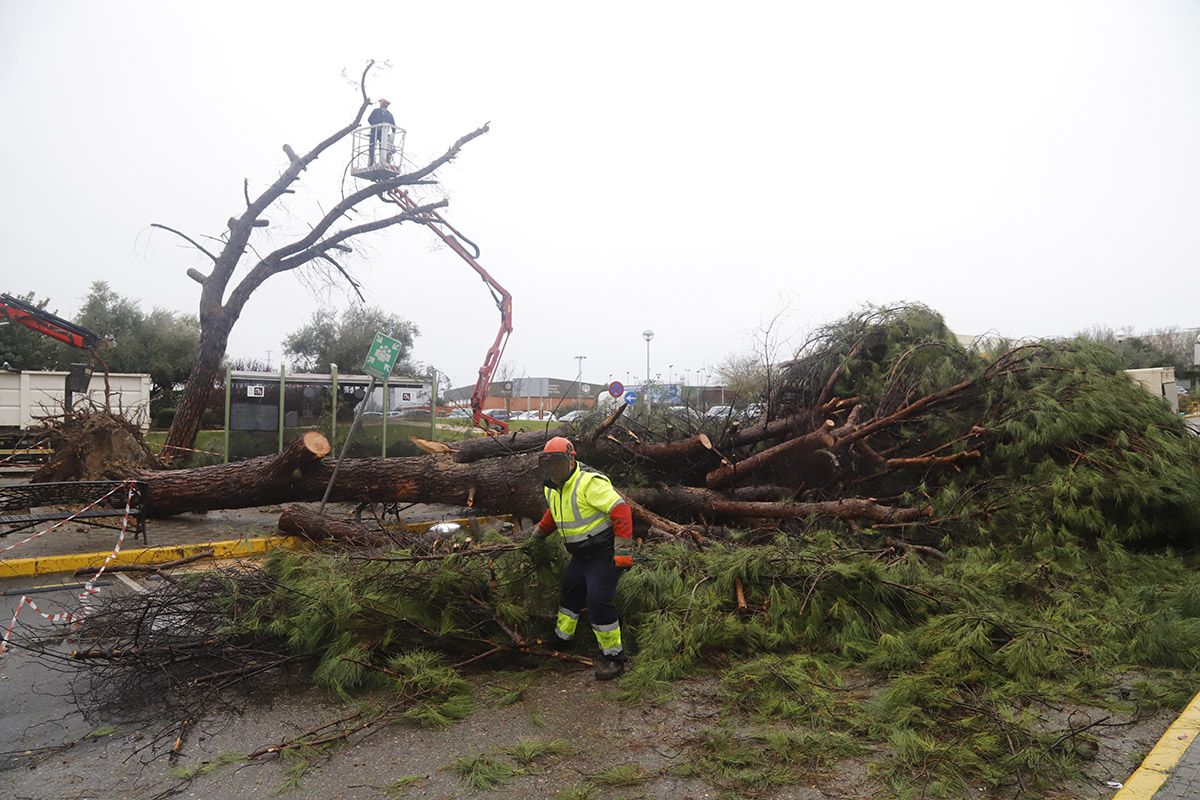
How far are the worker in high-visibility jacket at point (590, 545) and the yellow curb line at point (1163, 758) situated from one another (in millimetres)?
2557

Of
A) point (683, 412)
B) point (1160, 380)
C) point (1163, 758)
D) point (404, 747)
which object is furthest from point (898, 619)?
point (1160, 380)

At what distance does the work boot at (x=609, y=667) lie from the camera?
451 centimetres

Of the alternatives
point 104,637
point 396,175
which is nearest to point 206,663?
point 104,637

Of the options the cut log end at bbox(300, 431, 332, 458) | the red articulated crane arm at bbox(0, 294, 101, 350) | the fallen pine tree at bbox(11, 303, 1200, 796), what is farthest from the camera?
A: the red articulated crane arm at bbox(0, 294, 101, 350)

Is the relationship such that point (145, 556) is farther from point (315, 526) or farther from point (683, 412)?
point (683, 412)

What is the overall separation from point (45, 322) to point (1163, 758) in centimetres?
1809

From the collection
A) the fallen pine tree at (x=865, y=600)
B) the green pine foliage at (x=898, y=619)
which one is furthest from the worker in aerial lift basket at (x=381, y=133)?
the green pine foliage at (x=898, y=619)

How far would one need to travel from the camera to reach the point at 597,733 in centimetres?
384

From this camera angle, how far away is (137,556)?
7730 mm

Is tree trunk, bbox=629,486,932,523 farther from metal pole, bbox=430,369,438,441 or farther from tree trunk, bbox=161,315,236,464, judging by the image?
tree trunk, bbox=161,315,236,464

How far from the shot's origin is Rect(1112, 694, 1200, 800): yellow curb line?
3.01 m

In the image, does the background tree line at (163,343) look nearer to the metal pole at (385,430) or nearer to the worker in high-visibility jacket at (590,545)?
the metal pole at (385,430)

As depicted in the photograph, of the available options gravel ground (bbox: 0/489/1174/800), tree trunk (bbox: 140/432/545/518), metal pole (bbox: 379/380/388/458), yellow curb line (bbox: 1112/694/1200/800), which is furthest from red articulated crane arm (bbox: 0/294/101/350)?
yellow curb line (bbox: 1112/694/1200/800)

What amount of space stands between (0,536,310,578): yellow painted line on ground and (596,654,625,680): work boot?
12.6ft
